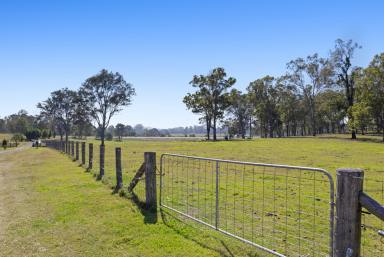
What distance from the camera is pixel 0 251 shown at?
18.2ft

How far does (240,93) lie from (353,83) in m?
32.1

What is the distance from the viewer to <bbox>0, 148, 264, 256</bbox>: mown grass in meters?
5.43

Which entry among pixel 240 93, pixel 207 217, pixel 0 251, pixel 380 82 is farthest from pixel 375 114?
pixel 0 251

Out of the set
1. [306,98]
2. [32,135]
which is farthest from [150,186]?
[32,135]

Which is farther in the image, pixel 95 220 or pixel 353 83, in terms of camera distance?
pixel 353 83

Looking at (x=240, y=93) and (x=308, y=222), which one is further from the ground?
(x=240, y=93)

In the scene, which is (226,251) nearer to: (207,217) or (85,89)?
(207,217)

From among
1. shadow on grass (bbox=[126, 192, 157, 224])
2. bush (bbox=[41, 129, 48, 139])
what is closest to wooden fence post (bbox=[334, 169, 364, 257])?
shadow on grass (bbox=[126, 192, 157, 224])

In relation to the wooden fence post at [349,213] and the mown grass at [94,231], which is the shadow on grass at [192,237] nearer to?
the mown grass at [94,231]

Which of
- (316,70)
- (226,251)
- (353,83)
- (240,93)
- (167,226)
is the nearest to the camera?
(226,251)

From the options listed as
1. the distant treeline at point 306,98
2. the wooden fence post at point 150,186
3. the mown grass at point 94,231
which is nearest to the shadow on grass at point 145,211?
the mown grass at point 94,231

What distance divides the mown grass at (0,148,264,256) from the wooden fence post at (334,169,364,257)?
1.93 metres

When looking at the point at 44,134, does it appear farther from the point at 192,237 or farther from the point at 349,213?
the point at 349,213

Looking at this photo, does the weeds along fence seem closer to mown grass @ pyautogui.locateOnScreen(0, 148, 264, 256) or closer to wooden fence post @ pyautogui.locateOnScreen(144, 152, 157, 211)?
wooden fence post @ pyautogui.locateOnScreen(144, 152, 157, 211)
